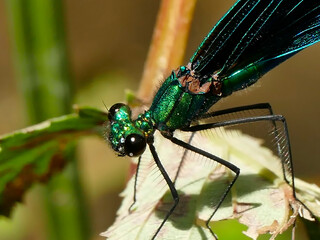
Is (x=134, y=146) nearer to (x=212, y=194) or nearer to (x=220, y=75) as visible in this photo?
(x=212, y=194)

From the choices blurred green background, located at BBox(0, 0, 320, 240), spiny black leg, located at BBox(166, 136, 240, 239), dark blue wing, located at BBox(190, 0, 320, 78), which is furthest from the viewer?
blurred green background, located at BBox(0, 0, 320, 240)

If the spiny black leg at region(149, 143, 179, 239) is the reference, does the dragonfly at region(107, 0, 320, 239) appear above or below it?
above

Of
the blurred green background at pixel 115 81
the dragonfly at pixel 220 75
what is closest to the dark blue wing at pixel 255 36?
the dragonfly at pixel 220 75

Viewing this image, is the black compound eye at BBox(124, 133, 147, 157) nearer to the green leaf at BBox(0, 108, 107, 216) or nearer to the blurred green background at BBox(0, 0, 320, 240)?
the green leaf at BBox(0, 108, 107, 216)

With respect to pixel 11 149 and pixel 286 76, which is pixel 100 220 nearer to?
pixel 286 76

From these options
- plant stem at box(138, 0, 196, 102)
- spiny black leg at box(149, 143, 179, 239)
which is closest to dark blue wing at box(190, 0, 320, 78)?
plant stem at box(138, 0, 196, 102)

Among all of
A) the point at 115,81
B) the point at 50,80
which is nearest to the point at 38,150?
the point at 50,80

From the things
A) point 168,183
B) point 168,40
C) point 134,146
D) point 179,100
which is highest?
point 168,40

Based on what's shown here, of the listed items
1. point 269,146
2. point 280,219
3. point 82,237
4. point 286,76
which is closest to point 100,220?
point 286,76
